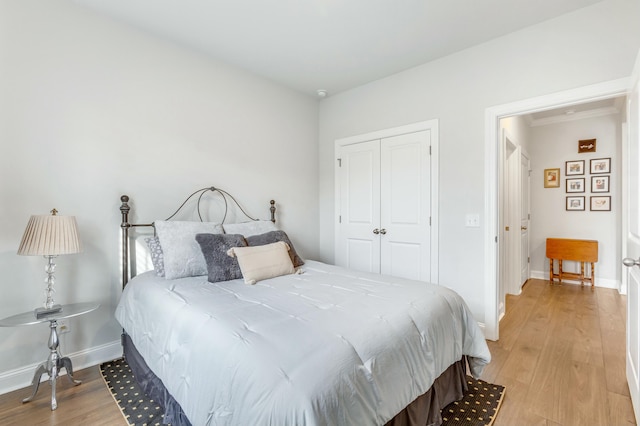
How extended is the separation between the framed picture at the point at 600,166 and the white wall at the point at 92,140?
17.5 feet

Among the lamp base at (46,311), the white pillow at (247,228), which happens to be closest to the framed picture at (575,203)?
the white pillow at (247,228)

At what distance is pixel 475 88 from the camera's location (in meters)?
2.82

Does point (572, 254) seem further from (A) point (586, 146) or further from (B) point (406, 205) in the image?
(B) point (406, 205)

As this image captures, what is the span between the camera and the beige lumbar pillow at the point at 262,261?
215 centimetres

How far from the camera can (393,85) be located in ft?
11.1

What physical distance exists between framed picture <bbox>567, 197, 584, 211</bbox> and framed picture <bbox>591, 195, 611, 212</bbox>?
0.13 metres

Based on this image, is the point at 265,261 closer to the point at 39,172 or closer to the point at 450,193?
the point at 39,172

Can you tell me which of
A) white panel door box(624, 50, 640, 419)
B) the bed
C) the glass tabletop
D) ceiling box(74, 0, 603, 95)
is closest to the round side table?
the glass tabletop

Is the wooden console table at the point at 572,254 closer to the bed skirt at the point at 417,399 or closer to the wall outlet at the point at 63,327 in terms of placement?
the bed skirt at the point at 417,399

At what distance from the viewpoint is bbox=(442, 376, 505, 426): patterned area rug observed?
168cm

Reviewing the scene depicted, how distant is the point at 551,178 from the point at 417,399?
5216 millimetres

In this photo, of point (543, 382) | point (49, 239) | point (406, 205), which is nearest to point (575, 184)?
point (406, 205)

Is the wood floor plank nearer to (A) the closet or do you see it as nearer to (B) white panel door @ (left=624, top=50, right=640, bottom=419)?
(A) the closet

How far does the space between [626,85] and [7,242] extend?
4387 millimetres
